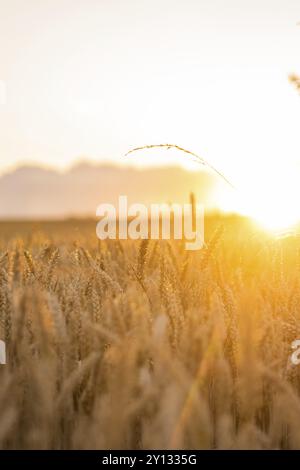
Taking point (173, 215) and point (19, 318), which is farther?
point (173, 215)

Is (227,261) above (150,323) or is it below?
above

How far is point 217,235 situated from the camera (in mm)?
1872

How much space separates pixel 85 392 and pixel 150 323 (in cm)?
34

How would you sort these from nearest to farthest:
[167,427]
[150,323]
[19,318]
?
[167,427] → [19,318] → [150,323]

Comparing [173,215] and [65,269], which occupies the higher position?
[173,215]

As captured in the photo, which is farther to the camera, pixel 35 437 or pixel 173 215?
pixel 173 215

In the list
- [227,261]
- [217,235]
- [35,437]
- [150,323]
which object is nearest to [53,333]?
[35,437]

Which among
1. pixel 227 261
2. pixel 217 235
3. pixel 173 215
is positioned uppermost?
pixel 173 215

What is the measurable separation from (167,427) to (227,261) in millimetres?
1794

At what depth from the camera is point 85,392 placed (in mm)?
1253
